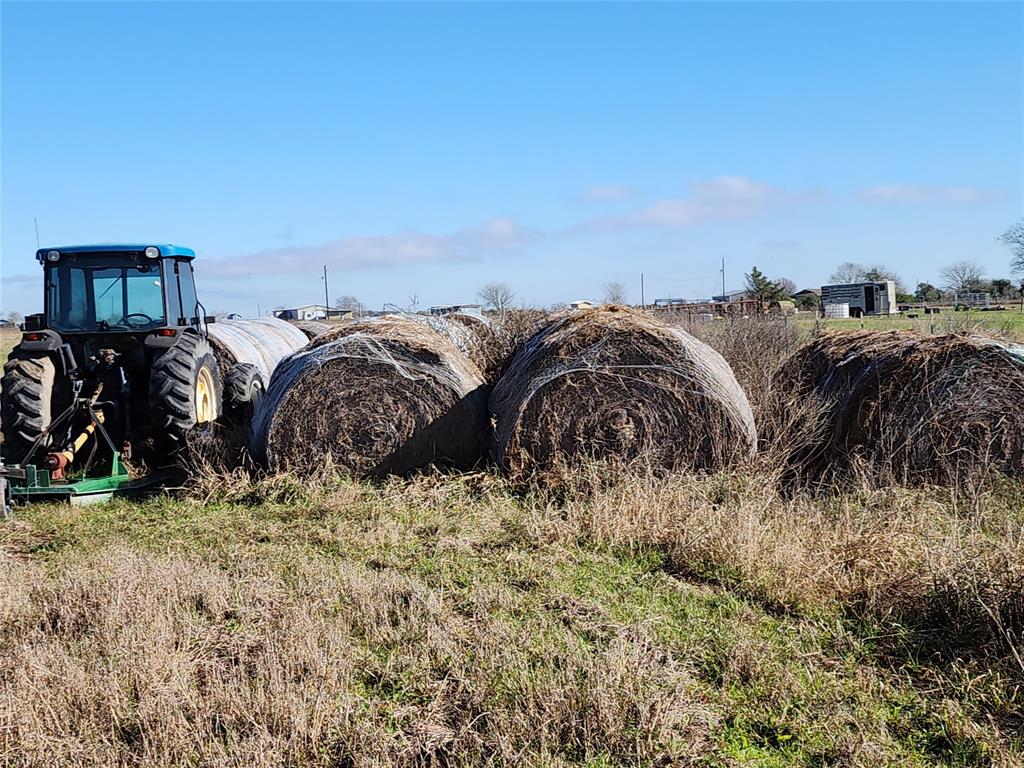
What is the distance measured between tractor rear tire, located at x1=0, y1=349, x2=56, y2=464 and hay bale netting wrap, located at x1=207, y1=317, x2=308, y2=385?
231cm

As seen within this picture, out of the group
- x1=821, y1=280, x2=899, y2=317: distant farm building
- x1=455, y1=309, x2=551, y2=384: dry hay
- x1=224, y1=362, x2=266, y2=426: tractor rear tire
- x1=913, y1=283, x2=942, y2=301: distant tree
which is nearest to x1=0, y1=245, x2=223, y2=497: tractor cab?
x1=224, y1=362, x2=266, y2=426: tractor rear tire

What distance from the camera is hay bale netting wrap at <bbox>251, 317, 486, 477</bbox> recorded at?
729cm

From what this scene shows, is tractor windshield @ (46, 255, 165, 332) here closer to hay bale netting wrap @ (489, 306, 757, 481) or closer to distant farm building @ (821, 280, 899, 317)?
hay bale netting wrap @ (489, 306, 757, 481)

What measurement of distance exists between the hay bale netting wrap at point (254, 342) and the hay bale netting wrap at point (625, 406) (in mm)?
3898

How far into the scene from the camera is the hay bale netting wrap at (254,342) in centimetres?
997

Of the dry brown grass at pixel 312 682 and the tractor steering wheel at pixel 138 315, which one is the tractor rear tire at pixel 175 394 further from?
the dry brown grass at pixel 312 682

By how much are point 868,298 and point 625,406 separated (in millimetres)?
53723

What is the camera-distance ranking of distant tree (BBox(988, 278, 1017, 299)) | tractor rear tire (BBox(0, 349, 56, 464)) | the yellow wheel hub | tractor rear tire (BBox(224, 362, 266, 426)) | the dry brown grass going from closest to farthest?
the dry brown grass, tractor rear tire (BBox(0, 349, 56, 464)), the yellow wheel hub, tractor rear tire (BBox(224, 362, 266, 426)), distant tree (BBox(988, 278, 1017, 299))

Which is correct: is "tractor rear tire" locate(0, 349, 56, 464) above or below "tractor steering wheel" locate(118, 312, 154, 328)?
below

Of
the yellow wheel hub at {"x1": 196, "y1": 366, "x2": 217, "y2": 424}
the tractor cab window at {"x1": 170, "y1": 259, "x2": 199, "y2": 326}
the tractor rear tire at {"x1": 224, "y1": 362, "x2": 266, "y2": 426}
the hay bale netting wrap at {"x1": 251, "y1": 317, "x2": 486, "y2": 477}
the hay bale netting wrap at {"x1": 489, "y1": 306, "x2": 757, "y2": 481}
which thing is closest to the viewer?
the hay bale netting wrap at {"x1": 489, "y1": 306, "x2": 757, "y2": 481}

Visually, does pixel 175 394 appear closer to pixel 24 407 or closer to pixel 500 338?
pixel 24 407

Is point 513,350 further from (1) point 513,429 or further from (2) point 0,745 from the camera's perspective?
(2) point 0,745

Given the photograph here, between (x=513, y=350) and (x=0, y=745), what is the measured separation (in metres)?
6.23

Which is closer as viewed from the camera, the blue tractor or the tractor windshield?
the blue tractor
